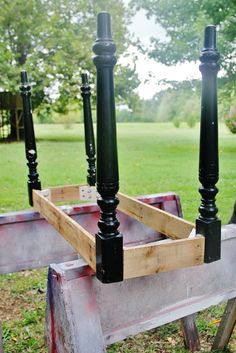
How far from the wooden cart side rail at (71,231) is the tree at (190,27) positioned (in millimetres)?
6480

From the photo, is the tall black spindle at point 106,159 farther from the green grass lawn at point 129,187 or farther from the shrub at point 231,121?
the shrub at point 231,121

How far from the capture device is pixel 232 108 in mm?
8625

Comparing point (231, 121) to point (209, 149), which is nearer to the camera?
point (209, 149)

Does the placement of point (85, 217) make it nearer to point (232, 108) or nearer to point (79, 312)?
point (79, 312)

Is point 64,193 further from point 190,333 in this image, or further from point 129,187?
point 129,187

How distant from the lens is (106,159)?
1.06 metres

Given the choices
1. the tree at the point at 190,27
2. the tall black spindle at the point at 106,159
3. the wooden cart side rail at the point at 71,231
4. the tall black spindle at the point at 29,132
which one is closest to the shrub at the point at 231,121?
the tree at the point at 190,27

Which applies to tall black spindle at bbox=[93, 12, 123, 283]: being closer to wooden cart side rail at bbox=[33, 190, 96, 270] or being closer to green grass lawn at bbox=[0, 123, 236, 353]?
wooden cart side rail at bbox=[33, 190, 96, 270]

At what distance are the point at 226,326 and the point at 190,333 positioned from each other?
192 mm

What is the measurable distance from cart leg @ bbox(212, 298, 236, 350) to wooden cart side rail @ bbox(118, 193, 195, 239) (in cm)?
42

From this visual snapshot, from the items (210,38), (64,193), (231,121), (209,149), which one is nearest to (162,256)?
(209,149)

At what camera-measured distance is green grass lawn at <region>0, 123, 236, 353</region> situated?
6.70 ft

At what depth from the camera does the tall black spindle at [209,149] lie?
1136 millimetres

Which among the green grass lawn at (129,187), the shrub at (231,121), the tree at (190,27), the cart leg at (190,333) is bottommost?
the green grass lawn at (129,187)
